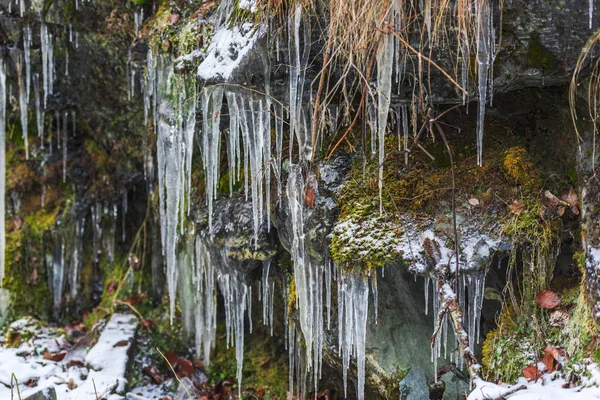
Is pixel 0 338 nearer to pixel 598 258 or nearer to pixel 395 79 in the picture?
pixel 395 79

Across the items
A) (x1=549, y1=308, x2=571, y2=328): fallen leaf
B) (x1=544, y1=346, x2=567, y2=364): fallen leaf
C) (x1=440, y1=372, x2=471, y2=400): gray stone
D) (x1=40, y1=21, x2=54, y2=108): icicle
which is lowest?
(x1=440, y1=372, x2=471, y2=400): gray stone

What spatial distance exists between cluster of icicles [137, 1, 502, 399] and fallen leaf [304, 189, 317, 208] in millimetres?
29

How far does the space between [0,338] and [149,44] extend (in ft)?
11.1

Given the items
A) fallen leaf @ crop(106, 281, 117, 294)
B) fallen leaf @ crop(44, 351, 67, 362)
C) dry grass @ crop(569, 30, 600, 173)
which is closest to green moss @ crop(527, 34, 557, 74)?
dry grass @ crop(569, 30, 600, 173)

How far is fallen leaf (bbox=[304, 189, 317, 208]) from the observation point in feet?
13.2

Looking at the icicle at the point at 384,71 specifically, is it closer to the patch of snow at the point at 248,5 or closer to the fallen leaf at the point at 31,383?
the patch of snow at the point at 248,5

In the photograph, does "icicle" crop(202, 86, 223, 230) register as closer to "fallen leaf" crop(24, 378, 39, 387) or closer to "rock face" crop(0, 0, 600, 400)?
"rock face" crop(0, 0, 600, 400)

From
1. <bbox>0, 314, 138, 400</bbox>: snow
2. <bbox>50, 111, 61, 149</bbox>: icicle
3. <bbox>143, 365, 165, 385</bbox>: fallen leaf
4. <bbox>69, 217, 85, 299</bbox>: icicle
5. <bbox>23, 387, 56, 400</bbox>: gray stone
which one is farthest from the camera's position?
<bbox>69, 217, 85, 299</bbox>: icicle

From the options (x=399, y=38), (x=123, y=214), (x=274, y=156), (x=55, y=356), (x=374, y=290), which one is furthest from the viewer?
(x=123, y=214)

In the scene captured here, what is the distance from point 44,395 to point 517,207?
3.66 metres

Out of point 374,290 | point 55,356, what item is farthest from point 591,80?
point 55,356

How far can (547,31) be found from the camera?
11.1 ft

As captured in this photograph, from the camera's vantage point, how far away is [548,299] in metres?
3.60

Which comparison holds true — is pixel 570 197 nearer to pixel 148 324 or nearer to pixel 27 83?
pixel 148 324
